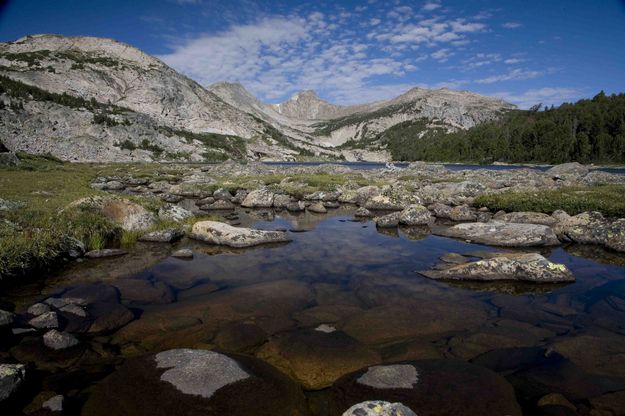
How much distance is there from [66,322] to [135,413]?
515cm

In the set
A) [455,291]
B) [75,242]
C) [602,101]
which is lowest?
[455,291]

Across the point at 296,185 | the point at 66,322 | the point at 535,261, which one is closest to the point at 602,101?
the point at 296,185

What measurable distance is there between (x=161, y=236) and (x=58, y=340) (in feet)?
38.9

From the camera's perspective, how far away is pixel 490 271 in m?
14.3

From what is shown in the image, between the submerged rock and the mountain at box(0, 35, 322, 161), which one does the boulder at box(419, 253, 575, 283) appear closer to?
the submerged rock

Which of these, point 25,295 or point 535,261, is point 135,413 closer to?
point 25,295

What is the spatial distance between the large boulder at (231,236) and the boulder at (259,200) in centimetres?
1497

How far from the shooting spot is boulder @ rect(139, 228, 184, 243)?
1962cm

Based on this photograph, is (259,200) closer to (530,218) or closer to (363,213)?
(363,213)

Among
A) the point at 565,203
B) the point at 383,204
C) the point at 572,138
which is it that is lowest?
the point at 383,204

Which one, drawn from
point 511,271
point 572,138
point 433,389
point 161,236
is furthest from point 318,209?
point 572,138

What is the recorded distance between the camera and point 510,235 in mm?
20531

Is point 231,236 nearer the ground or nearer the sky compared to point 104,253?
nearer the sky

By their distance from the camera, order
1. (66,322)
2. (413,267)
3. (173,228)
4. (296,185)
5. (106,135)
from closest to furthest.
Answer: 1. (66,322)
2. (413,267)
3. (173,228)
4. (296,185)
5. (106,135)
